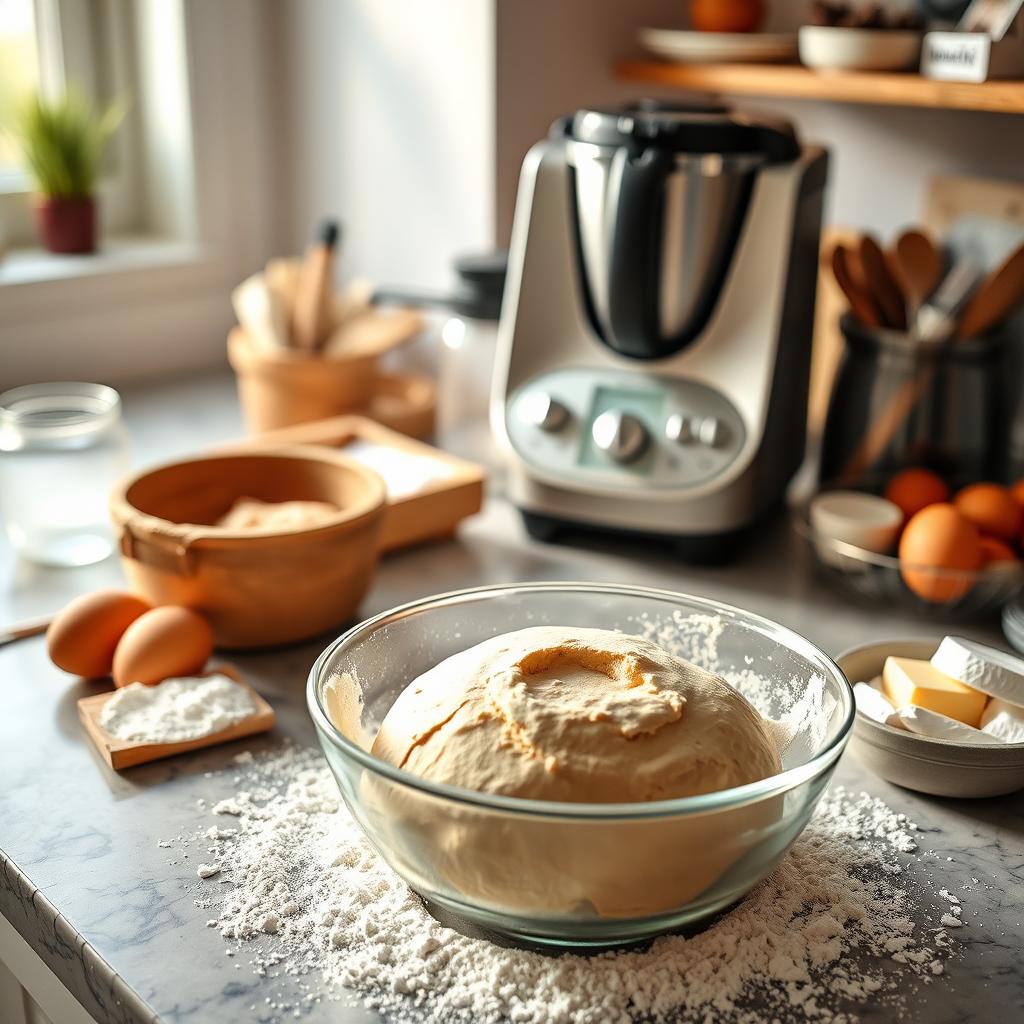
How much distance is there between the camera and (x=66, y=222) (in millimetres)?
1724

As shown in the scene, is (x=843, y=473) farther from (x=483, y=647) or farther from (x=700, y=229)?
(x=483, y=647)

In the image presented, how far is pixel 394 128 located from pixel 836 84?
60 cm

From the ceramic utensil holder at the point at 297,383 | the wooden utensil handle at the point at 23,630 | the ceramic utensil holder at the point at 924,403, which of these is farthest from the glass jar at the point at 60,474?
the ceramic utensil holder at the point at 924,403

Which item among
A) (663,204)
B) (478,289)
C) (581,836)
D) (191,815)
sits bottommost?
(191,815)

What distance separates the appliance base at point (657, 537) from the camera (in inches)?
47.2

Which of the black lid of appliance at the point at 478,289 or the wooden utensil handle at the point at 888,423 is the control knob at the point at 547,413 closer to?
the black lid of appliance at the point at 478,289

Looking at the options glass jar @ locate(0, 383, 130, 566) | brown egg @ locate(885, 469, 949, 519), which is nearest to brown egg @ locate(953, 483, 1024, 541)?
brown egg @ locate(885, 469, 949, 519)

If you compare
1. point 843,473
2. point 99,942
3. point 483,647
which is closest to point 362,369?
point 843,473

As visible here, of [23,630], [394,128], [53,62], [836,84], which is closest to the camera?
[23,630]

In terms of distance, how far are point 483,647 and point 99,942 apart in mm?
270

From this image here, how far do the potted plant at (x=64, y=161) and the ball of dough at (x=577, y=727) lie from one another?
1209mm

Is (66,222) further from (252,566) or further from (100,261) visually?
(252,566)

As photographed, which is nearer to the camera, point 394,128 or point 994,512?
point 994,512

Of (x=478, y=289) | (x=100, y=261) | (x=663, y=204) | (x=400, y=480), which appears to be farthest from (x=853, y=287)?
(x=100, y=261)
